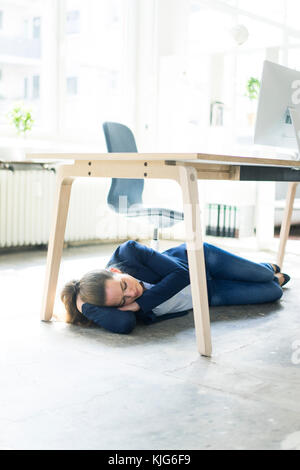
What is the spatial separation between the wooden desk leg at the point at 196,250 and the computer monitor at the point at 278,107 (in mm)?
932

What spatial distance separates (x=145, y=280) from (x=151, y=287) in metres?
0.11

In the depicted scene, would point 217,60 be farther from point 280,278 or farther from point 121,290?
point 121,290

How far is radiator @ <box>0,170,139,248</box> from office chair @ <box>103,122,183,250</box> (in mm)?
1107

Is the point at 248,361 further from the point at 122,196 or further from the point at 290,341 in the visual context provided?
the point at 122,196

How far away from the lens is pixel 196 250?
1.98 m

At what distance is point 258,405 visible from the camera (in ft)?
5.01

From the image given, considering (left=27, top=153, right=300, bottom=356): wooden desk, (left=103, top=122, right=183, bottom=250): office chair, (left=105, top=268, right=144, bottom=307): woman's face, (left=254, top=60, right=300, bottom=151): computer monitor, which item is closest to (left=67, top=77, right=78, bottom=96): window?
(left=103, top=122, right=183, bottom=250): office chair

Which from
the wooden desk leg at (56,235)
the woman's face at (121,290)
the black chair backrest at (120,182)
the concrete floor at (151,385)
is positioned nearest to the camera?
the concrete floor at (151,385)

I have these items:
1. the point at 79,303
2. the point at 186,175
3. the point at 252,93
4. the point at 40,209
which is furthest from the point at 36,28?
the point at 186,175

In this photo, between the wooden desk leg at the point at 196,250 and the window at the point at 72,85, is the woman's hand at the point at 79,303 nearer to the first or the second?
the wooden desk leg at the point at 196,250

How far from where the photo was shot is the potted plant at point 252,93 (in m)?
5.74

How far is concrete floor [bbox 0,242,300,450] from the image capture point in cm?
133

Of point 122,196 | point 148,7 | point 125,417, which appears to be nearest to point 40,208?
point 122,196

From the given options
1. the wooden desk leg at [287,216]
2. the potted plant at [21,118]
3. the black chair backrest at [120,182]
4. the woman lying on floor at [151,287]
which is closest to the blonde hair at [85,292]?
the woman lying on floor at [151,287]
